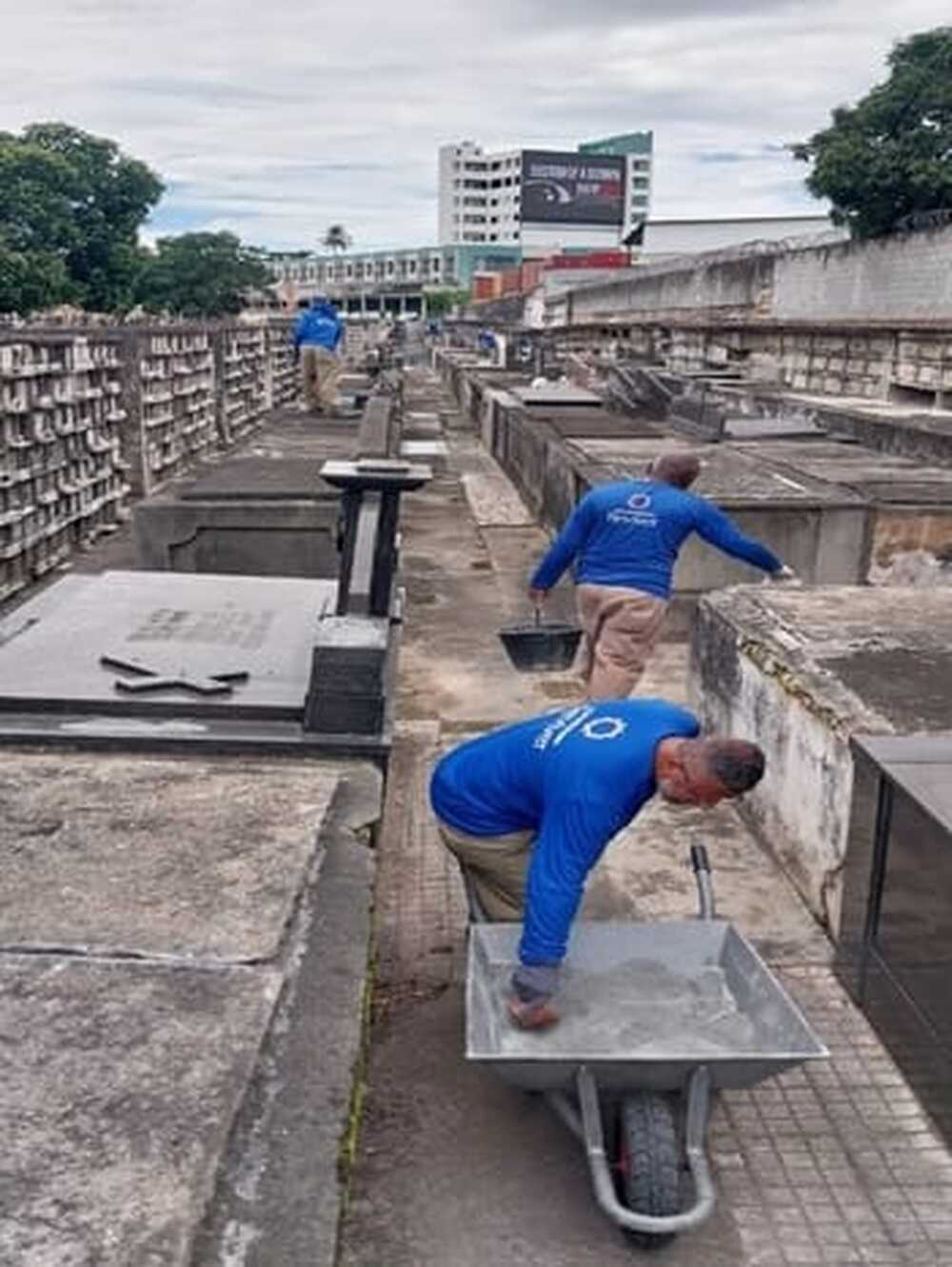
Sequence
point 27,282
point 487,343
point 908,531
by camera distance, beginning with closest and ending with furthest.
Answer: point 908,531, point 27,282, point 487,343

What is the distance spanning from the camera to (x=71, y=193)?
2254 inches

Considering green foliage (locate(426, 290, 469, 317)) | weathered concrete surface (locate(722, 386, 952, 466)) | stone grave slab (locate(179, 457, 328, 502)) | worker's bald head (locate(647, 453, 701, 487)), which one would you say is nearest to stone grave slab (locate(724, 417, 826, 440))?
weathered concrete surface (locate(722, 386, 952, 466))

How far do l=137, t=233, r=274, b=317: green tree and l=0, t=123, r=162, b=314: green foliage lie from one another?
32.4 feet

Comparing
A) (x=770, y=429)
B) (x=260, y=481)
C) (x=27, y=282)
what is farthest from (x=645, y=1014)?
(x=27, y=282)

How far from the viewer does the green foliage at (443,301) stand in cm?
11344

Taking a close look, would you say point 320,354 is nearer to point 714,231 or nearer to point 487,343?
point 487,343

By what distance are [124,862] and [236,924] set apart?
54 cm

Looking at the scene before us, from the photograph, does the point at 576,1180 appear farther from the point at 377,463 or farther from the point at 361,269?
the point at 361,269

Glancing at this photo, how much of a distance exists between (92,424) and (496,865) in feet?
31.8

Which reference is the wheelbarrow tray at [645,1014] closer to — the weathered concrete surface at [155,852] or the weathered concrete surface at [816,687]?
the weathered concrete surface at [155,852]

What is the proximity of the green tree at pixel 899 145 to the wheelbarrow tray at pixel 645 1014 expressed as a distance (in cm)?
2703

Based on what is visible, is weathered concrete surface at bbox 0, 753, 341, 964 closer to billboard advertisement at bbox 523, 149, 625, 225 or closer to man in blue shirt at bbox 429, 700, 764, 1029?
man in blue shirt at bbox 429, 700, 764, 1029

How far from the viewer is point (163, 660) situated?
5.67 metres

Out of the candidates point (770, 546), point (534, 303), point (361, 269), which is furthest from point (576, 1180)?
point (361, 269)
